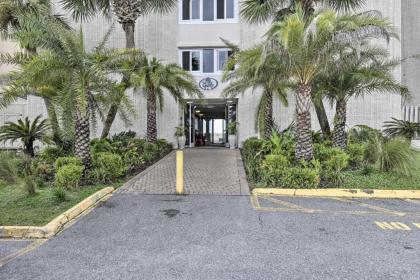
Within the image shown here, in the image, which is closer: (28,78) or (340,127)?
(28,78)

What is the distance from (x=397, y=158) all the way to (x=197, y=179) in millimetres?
6057

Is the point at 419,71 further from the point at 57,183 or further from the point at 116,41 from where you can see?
the point at 57,183

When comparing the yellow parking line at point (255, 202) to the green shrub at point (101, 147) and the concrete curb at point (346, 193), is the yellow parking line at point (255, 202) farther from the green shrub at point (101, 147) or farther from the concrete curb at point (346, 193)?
the green shrub at point (101, 147)

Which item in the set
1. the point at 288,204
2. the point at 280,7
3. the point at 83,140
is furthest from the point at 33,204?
the point at 280,7

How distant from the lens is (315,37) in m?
9.29

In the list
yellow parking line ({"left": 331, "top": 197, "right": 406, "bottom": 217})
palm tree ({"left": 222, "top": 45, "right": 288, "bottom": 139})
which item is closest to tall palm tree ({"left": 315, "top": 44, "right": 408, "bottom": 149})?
palm tree ({"left": 222, "top": 45, "right": 288, "bottom": 139})

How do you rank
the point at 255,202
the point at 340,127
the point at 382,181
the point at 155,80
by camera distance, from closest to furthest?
the point at 255,202, the point at 382,181, the point at 340,127, the point at 155,80

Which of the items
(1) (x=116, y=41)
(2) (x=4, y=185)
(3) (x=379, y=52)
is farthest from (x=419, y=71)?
(2) (x=4, y=185)

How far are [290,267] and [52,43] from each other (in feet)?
27.2

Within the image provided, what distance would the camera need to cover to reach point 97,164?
1016cm

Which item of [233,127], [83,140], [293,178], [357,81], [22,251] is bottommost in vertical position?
[22,251]

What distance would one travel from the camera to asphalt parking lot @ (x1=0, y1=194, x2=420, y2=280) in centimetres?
414

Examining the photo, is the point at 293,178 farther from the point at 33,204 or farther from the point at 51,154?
the point at 51,154

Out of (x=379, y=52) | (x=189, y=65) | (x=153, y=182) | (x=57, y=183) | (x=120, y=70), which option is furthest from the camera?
(x=189, y=65)
